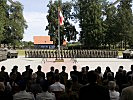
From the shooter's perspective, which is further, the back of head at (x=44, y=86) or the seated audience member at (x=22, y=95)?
the back of head at (x=44, y=86)

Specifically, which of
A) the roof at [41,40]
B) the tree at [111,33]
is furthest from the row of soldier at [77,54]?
the roof at [41,40]

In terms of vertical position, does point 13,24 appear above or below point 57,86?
above

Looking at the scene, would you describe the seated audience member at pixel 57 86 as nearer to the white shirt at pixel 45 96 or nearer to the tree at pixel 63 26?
the white shirt at pixel 45 96

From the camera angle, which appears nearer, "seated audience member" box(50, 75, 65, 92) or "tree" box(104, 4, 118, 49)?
"seated audience member" box(50, 75, 65, 92)

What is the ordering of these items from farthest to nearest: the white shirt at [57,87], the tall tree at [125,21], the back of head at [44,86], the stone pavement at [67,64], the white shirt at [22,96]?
the tall tree at [125,21] → the stone pavement at [67,64] → the white shirt at [57,87] → the back of head at [44,86] → the white shirt at [22,96]

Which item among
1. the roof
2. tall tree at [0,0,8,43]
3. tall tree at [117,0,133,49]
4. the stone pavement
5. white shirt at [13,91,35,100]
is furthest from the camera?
the roof

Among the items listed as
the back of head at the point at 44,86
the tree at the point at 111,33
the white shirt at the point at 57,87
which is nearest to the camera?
the back of head at the point at 44,86

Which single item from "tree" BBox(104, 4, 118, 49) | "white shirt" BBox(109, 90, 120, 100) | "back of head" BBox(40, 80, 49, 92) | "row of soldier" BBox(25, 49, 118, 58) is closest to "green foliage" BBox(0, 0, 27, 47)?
"tree" BBox(104, 4, 118, 49)

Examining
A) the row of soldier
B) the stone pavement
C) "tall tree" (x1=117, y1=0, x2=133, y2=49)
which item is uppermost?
"tall tree" (x1=117, y1=0, x2=133, y2=49)

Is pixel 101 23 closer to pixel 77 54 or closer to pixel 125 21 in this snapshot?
pixel 125 21

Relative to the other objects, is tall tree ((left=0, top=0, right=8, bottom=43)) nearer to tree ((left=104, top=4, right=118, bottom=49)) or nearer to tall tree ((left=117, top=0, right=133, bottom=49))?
tree ((left=104, top=4, right=118, bottom=49))

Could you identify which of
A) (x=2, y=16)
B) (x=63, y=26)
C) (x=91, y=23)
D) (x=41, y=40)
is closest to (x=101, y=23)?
(x=91, y=23)

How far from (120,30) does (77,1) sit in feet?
40.1

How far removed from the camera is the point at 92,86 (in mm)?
5375
